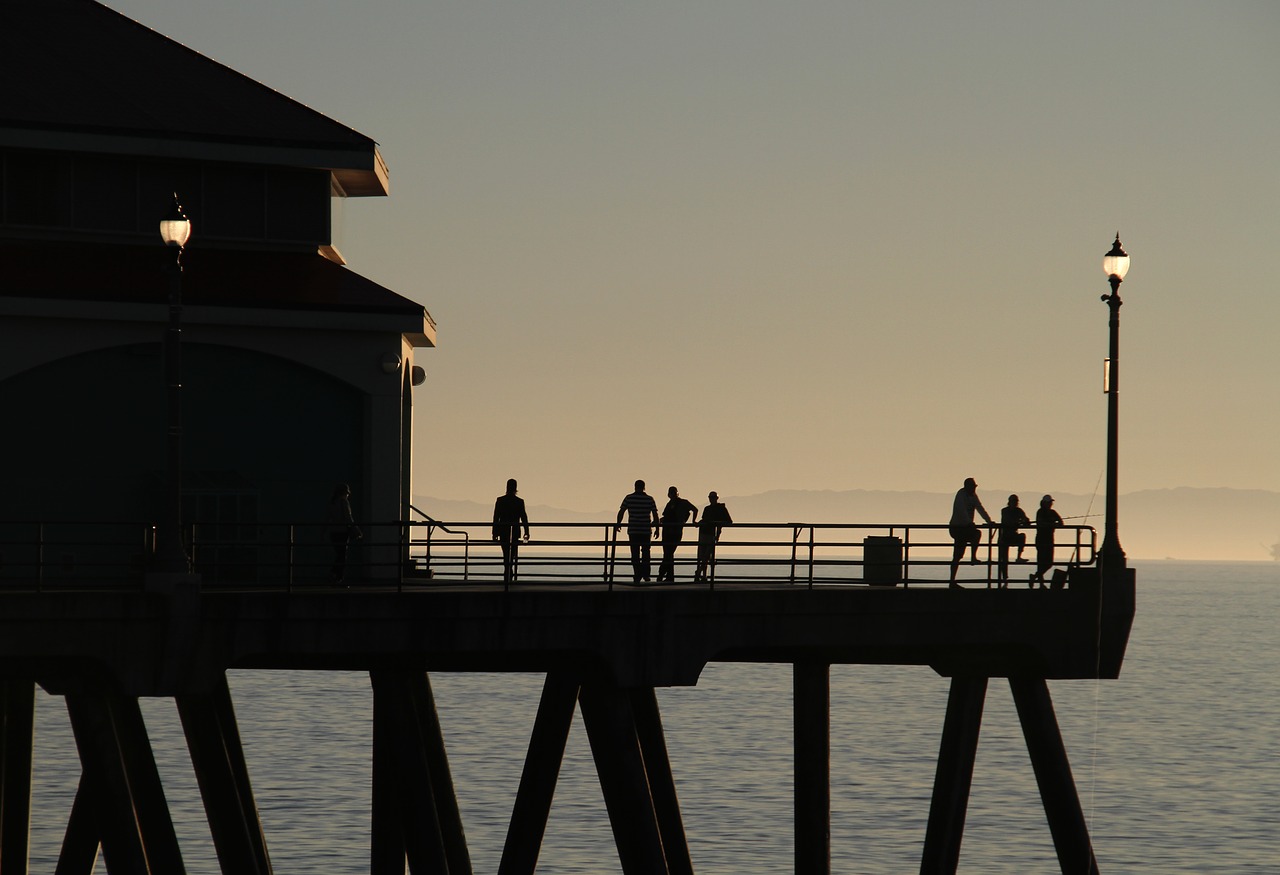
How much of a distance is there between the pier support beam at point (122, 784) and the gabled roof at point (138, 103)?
9283 mm

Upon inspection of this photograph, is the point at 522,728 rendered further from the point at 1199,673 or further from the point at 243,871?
the point at 1199,673

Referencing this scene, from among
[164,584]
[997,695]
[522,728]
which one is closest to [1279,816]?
[522,728]

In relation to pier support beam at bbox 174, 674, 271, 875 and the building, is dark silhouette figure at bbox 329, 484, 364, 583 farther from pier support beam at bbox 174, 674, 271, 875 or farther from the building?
pier support beam at bbox 174, 674, 271, 875

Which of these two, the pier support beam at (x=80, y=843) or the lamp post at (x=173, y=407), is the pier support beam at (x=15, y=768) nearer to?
the pier support beam at (x=80, y=843)

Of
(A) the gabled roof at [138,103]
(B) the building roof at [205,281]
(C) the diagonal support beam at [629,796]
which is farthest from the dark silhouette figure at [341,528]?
(A) the gabled roof at [138,103]

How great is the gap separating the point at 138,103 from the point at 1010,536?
1442cm

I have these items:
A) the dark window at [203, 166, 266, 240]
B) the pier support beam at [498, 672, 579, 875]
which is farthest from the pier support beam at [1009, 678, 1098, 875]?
the dark window at [203, 166, 266, 240]

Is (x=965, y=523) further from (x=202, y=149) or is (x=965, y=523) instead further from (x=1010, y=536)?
(x=202, y=149)

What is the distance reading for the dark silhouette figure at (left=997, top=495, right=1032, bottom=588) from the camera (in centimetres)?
2417

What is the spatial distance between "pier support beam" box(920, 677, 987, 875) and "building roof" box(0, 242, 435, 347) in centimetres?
922

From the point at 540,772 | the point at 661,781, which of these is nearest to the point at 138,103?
the point at 540,772

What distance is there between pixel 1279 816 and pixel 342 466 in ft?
131

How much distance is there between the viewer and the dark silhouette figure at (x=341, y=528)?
23.6 metres

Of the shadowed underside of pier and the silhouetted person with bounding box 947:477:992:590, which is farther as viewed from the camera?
the silhouetted person with bounding box 947:477:992:590
